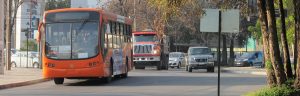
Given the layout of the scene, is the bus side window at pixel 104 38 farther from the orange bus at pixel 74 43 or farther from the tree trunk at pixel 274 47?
the tree trunk at pixel 274 47

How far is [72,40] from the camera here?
80.2 ft

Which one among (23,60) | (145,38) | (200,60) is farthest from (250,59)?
(23,60)

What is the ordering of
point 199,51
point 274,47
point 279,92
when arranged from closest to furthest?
point 279,92
point 274,47
point 199,51

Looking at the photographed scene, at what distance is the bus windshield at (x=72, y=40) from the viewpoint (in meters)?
24.4

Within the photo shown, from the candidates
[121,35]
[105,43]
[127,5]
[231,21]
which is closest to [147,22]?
[127,5]

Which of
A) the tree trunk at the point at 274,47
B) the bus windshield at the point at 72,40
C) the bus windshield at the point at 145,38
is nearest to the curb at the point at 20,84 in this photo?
the bus windshield at the point at 72,40

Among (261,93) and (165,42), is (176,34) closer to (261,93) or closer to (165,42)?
(165,42)

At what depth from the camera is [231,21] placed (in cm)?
1581

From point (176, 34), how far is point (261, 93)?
52.8 metres

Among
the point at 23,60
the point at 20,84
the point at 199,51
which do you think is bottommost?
the point at 20,84

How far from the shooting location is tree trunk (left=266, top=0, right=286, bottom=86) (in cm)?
1470

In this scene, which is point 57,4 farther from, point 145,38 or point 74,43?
point 74,43

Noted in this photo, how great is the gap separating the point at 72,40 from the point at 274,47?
11452mm

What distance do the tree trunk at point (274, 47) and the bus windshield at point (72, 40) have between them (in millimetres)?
10794
